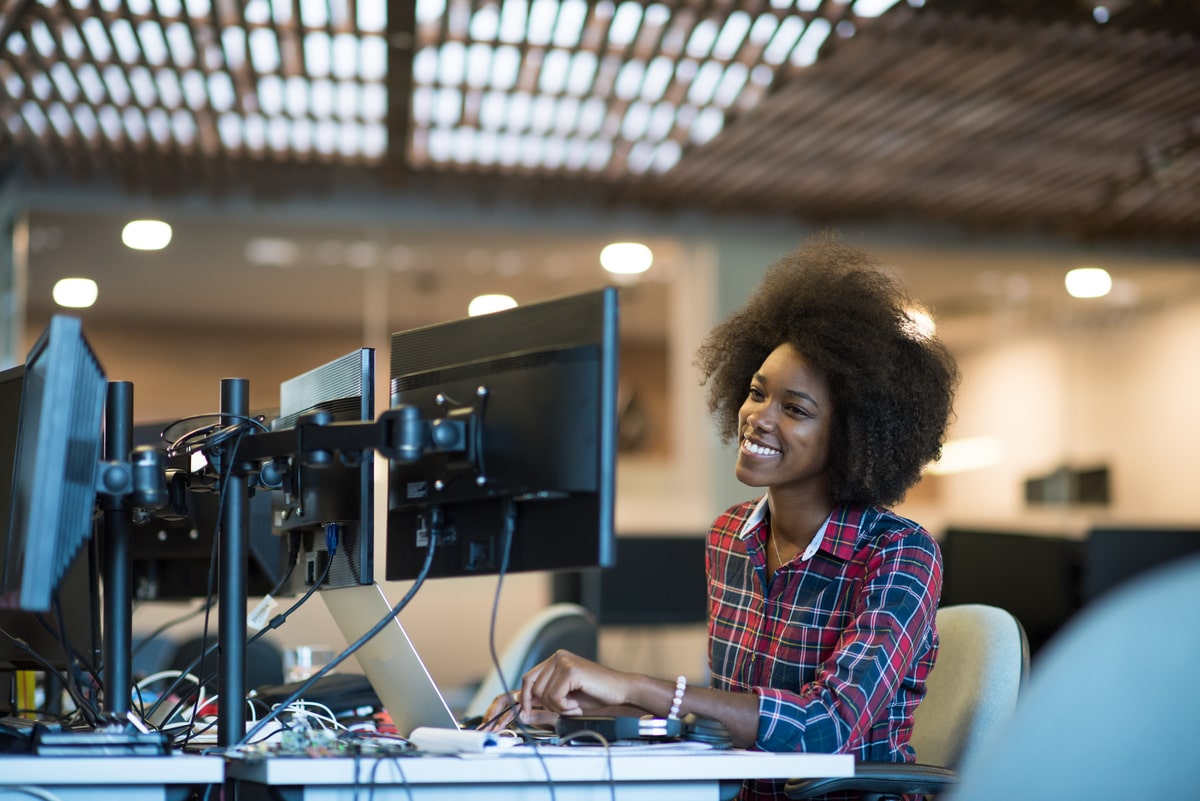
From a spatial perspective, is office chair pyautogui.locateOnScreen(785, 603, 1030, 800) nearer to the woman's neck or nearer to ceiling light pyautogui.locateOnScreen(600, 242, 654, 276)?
the woman's neck

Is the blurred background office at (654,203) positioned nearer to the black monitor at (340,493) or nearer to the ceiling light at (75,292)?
the ceiling light at (75,292)

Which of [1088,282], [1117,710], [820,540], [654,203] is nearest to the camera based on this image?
[1117,710]

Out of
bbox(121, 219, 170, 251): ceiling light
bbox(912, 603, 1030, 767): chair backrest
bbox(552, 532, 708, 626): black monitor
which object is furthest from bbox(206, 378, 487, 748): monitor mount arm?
bbox(121, 219, 170, 251): ceiling light

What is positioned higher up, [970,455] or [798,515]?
[970,455]

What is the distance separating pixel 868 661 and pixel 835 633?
0.23m

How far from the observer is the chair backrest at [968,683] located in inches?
95.1

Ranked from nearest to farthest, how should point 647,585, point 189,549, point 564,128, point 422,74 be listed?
point 189,549 → point 422,74 → point 564,128 → point 647,585

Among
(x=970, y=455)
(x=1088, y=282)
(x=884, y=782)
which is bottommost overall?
(x=884, y=782)

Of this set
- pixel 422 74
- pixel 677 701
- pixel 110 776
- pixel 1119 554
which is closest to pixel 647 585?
pixel 1119 554

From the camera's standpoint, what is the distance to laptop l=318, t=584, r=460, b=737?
2.09 metres

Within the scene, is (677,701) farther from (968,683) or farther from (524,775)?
(968,683)

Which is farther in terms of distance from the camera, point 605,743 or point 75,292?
point 75,292

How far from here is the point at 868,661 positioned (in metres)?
2.14

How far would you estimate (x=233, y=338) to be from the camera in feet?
24.6
